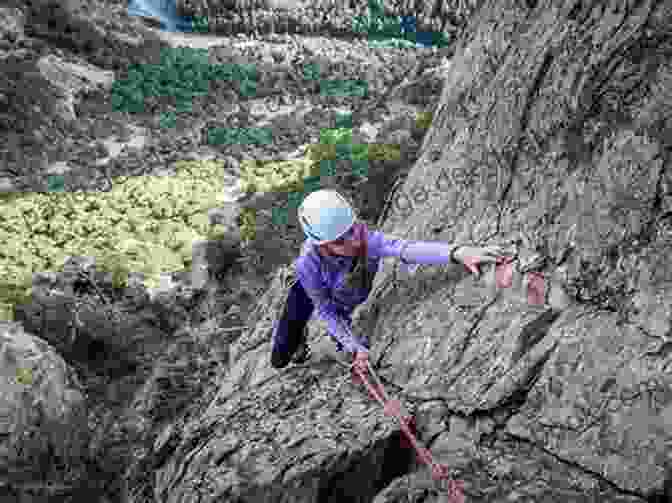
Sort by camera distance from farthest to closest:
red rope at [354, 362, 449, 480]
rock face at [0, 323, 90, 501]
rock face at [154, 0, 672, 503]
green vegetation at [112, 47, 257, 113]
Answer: green vegetation at [112, 47, 257, 113], rock face at [0, 323, 90, 501], red rope at [354, 362, 449, 480], rock face at [154, 0, 672, 503]

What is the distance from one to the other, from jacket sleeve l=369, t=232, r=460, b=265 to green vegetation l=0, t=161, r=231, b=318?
1485cm

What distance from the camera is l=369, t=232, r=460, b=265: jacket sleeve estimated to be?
453cm

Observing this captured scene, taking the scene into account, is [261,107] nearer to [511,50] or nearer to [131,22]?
[131,22]

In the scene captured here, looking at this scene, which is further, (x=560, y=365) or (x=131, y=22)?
(x=131, y=22)

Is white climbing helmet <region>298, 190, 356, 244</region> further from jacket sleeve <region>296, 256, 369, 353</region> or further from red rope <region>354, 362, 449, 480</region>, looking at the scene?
red rope <region>354, 362, 449, 480</region>

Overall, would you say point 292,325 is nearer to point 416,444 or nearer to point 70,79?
point 416,444

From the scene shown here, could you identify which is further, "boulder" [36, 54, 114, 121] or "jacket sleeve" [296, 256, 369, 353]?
"boulder" [36, 54, 114, 121]

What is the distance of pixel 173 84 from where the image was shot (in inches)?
1827

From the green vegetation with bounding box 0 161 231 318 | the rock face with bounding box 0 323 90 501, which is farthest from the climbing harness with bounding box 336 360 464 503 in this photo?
the green vegetation with bounding box 0 161 231 318

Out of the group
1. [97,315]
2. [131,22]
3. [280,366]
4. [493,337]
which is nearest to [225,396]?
[280,366]

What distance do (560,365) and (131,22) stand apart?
61183mm

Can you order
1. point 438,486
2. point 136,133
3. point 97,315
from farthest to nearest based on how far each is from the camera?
point 136,133
point 97,315
point 438,486

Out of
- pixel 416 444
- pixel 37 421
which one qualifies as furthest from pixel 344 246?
pixel 37 421

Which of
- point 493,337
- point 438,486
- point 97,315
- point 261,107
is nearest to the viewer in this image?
point 438,486
